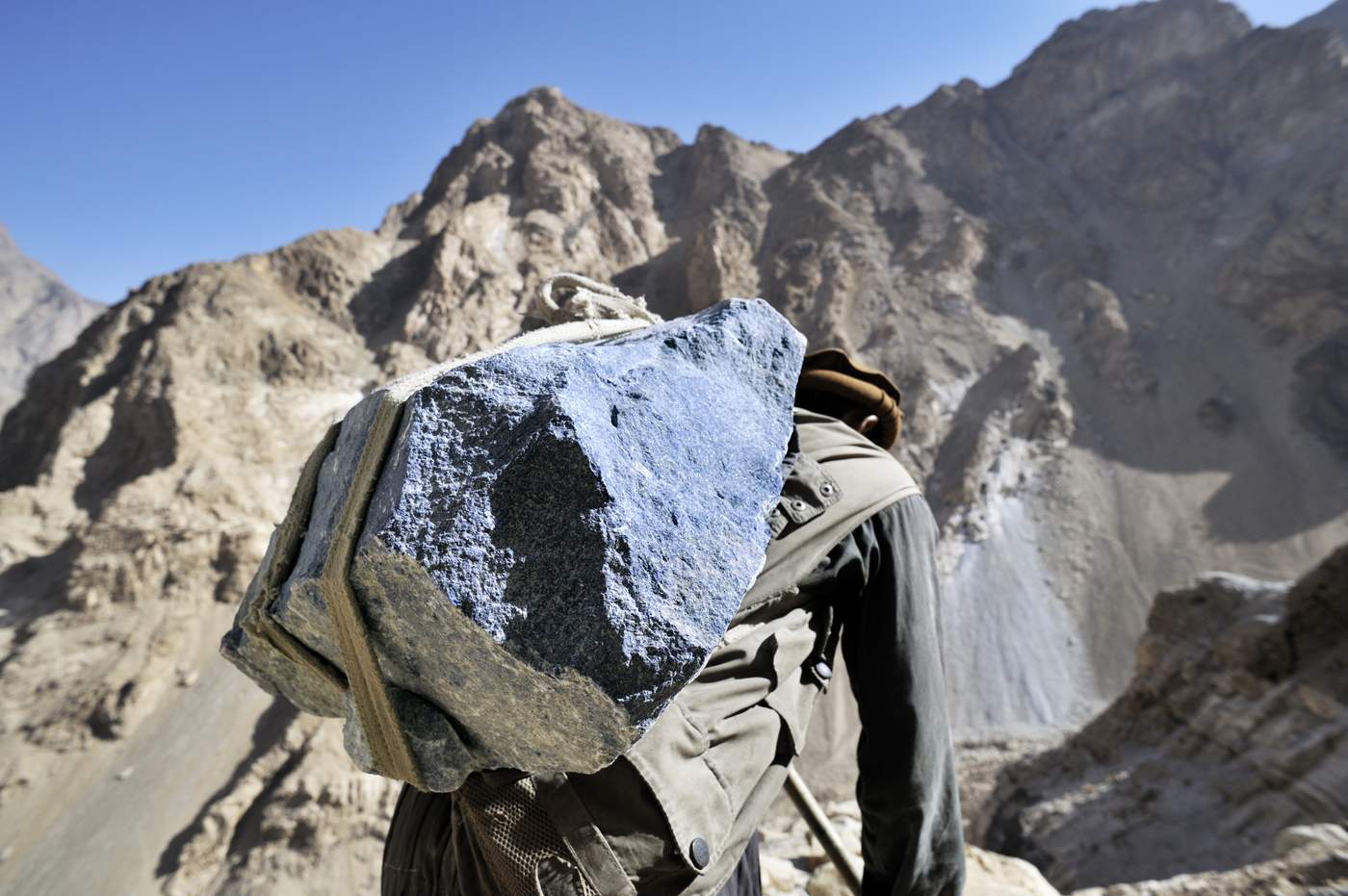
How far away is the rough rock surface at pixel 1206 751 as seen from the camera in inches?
250

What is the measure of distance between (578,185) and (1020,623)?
69.2ft

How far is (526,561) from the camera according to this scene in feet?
2.49

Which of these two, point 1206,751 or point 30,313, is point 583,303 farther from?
point 30,313

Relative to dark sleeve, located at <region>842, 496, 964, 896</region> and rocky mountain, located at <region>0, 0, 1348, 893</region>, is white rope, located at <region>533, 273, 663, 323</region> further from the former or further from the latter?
rocky mountain, located at <region>0, 0, 1348, 893</region>

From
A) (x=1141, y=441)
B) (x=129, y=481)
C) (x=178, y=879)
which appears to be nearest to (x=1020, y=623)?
(x=1141, y=441)

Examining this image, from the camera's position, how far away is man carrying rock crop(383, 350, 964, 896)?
962mm

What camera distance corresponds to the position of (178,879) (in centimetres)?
811

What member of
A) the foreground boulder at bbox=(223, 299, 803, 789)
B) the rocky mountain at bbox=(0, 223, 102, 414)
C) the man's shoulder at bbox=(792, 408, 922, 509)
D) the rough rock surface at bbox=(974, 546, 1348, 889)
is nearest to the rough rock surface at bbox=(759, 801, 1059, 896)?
the man's shoulder at bbox=(792, 408, 922, 509)

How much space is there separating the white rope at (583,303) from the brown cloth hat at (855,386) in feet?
1.38

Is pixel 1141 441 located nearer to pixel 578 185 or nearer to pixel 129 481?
pixel 578 185

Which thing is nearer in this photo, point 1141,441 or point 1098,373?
point 1141,441

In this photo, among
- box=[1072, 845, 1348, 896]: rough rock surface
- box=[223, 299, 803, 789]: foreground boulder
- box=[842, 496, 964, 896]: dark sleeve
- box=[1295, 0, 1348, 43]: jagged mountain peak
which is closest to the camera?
box=[223, 299, 803, 789]: foreground boulder

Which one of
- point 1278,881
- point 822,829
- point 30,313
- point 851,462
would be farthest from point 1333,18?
point 30,313

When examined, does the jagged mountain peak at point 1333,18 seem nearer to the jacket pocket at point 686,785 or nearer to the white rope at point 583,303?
the white rope at point 583,303
